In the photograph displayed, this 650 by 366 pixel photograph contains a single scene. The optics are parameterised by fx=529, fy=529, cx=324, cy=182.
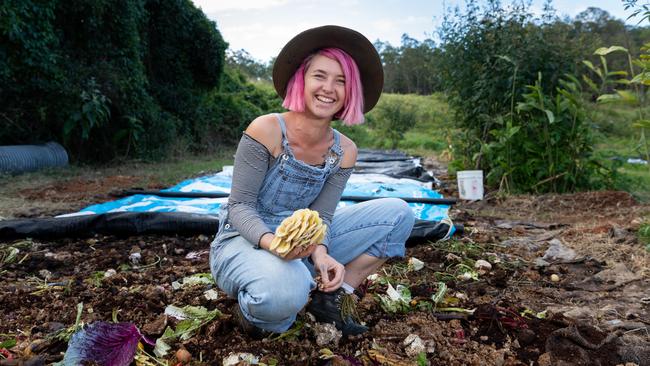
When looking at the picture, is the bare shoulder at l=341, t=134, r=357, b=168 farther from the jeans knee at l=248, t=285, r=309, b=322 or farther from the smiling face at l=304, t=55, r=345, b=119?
the jeans knee at l=248, t=285, r=309, b=322

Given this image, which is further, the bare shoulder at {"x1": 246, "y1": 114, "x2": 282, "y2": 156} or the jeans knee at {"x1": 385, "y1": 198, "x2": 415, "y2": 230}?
the jeans knee at {"x1": 385, "y1": 198, "x2": 415, "y2": 230}

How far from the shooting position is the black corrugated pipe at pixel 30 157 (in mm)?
6148

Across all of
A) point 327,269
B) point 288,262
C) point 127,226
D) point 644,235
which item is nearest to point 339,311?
point 327,269

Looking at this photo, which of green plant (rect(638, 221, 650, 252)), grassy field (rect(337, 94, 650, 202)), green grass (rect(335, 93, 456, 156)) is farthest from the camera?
green grass (rect(335, 93, 456, 156))

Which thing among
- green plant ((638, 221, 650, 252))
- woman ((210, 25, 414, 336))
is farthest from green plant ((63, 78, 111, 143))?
green plant ((638, 221, 650, 252))

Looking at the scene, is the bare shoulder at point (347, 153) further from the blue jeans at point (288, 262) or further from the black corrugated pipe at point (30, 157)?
the black corrugated pipe at point (30, 157)

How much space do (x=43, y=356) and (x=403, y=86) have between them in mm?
26791

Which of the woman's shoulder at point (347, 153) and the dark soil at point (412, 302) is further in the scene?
the woman's shoulder at point (347, 153)

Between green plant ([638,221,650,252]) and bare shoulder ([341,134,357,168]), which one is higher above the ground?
bare shoulder ([341,134,357,168])

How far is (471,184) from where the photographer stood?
5.29 meters

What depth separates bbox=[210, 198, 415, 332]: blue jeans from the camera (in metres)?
1.65

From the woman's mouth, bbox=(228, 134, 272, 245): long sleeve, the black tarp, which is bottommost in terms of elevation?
the black tarp

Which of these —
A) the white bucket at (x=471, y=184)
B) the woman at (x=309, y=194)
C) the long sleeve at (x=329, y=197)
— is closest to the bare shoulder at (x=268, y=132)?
the woman at (x=309, y=194)

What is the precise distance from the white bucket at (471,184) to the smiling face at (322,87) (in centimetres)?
355
